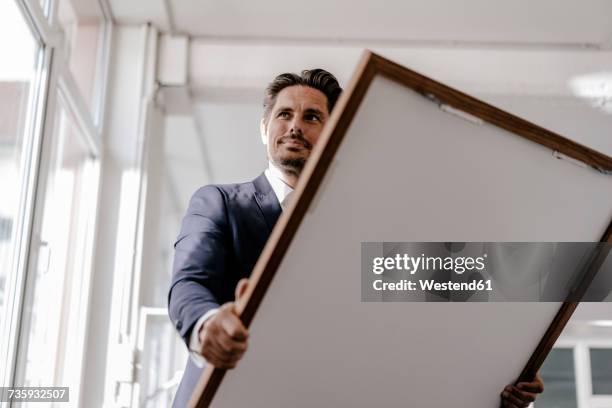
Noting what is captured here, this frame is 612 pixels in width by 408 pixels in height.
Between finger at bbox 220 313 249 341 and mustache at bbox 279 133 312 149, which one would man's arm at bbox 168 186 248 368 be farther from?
mustache at bbox 279 133 312 149

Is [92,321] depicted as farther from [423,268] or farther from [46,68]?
[423,268]

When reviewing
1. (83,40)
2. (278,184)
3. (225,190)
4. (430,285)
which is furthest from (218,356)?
(83,40)

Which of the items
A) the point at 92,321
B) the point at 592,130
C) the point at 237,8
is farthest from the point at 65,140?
the point at 592,130

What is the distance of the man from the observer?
0.87 meters

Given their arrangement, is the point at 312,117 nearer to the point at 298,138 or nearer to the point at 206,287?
the point at 298,138

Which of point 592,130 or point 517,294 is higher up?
point 592,130

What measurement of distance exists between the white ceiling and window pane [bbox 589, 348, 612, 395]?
179 centimetres

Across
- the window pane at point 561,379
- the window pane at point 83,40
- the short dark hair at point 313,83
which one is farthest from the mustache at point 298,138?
the window pane at point 561,379

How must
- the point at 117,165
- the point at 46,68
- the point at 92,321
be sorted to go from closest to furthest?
the point at 46,68 → the point at 92,321 → the point at 117,165

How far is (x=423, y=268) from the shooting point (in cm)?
103

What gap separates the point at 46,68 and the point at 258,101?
154cm

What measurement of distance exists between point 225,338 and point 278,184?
58 cm

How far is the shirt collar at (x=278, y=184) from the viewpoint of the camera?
1.33m

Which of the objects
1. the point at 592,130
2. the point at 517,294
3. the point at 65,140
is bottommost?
the point at 517,294
